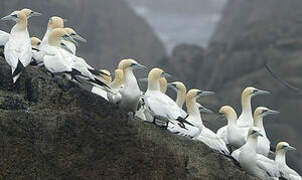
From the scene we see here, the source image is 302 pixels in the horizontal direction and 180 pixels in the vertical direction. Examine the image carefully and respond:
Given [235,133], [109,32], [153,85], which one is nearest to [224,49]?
[109,32]

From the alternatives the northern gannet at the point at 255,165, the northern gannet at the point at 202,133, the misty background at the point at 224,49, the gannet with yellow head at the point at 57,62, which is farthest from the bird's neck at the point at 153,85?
the misty background at the point at 224,49

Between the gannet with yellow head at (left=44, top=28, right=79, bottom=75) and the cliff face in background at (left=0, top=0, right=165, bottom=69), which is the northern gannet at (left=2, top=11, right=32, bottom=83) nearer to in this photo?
the gannet with yellow head at (left=44, top=28, right=79, bottom=75)

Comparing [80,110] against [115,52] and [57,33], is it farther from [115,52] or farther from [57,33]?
[115,52]

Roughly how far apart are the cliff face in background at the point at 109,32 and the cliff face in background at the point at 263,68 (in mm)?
5022

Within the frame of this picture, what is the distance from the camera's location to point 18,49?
36.4 ft

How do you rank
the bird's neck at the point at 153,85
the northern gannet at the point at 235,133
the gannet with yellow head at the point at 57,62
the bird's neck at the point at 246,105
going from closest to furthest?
the gannet with yellow head at the point at 57,62 → the bird's neck at the point at 153,85 → the northern gannet at the point at 235,133 → the bird's neck at the point at 246,105

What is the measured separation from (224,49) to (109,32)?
846 centimetres

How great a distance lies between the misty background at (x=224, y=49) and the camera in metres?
26.2

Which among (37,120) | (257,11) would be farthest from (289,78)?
(37,120)

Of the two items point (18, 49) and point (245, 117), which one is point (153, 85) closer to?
point (18, 49)

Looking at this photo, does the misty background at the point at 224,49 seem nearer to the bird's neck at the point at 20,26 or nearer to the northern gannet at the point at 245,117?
the northern gannet at the point at 245,117

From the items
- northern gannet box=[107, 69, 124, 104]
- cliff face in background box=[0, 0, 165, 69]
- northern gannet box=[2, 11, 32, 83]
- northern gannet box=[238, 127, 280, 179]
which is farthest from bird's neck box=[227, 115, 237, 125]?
cliff face in background box=[0, 0, 165, 69]

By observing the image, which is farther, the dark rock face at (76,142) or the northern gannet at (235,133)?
the northern gannet at (235,133)

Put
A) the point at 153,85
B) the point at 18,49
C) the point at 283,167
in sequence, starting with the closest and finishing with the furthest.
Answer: the point at 18,49, the point at 153,85, the point at 283,167
